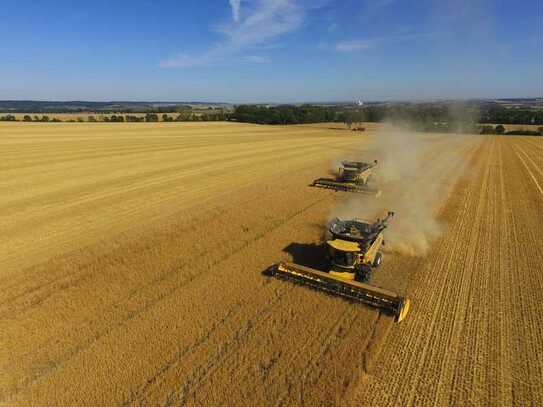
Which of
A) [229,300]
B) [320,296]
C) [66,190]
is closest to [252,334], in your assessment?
[229,300]

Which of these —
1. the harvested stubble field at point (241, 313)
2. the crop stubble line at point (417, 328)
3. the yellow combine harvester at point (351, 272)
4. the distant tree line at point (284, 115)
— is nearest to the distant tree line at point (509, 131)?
the distant tree line at point (284, 115)

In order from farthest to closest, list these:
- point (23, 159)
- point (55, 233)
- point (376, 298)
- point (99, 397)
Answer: point (23, 159) → point (55, 233) → point (376, 298) → point (99, 397)

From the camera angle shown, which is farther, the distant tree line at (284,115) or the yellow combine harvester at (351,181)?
the distant tree line at (284,115)

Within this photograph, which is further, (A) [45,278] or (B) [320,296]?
(A) [45,278]

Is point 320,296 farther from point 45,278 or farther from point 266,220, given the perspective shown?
Answer: point 45,278

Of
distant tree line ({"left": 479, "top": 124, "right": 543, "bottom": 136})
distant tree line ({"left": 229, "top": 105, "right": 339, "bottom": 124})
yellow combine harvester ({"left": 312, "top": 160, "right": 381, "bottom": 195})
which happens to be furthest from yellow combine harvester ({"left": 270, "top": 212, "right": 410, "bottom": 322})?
distant tree line ({"left": 229, "top": 105, "right": 339, "bottom": 124})

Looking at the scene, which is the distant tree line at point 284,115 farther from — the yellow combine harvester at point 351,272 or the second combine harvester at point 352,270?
the yellow combine harvester at point 351,272

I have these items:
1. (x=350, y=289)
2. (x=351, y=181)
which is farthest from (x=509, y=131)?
(x=350, y=289)
